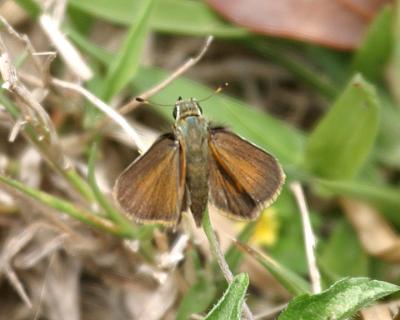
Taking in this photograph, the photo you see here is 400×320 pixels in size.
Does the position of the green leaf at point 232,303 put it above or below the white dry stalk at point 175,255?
above

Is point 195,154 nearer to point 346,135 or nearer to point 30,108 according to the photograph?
point 30,108

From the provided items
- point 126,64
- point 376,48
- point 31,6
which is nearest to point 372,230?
point 376,48

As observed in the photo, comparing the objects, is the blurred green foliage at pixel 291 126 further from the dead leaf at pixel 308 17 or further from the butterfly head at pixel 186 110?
the butterfly head at pixel 186 110

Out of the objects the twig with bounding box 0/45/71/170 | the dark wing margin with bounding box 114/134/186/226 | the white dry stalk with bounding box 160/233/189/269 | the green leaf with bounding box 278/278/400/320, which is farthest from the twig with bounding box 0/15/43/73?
the green leaf with bounding box 278/278/400/320

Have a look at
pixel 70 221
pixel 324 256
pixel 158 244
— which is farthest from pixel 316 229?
pixel 70 221

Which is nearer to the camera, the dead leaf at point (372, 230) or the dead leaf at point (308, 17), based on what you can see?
the dead leaf at point (372, 230)

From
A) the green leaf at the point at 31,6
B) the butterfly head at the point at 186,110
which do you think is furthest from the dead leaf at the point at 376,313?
the green leaf at the point at 31,6

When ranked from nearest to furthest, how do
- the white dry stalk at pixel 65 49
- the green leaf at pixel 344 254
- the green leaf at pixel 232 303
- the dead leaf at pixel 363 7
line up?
the green leaf at pixel 232 303
the white dry stalk at pixel 65 49
the green leaf at pixel 344 254
the dead leaf at pixel 363 7
